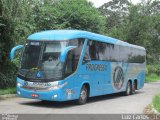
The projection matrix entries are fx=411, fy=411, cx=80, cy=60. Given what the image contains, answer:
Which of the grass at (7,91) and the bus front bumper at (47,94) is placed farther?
the grass at (7,91)

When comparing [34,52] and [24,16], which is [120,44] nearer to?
[24,16]

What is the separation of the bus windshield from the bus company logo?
20.8 ft

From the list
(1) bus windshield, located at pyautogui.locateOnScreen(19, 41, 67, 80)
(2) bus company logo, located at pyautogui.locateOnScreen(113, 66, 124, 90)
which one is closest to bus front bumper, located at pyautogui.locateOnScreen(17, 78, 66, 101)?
(1) bus windshield, located at pyautogui.locateOnScreen(19, 41, 67, 80)

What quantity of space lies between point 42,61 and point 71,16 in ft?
49.3

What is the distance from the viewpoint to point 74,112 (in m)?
15.1

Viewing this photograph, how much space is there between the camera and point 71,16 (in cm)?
3112

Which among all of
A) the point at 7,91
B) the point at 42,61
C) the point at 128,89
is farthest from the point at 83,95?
the point at 128,89

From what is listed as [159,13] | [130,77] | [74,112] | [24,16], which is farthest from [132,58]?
[159,13]

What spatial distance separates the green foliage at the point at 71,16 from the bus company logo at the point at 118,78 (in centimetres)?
715

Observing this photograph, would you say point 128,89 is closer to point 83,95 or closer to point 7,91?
point 83,95

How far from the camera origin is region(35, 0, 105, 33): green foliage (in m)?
29.1

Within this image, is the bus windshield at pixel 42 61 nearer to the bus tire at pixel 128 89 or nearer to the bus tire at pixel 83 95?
the bus tire at pixel 83 95

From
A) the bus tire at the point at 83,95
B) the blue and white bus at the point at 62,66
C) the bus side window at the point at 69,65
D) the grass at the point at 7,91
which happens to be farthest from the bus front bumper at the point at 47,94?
the grass at the point at 7,91

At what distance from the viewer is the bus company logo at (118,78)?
22.3m
